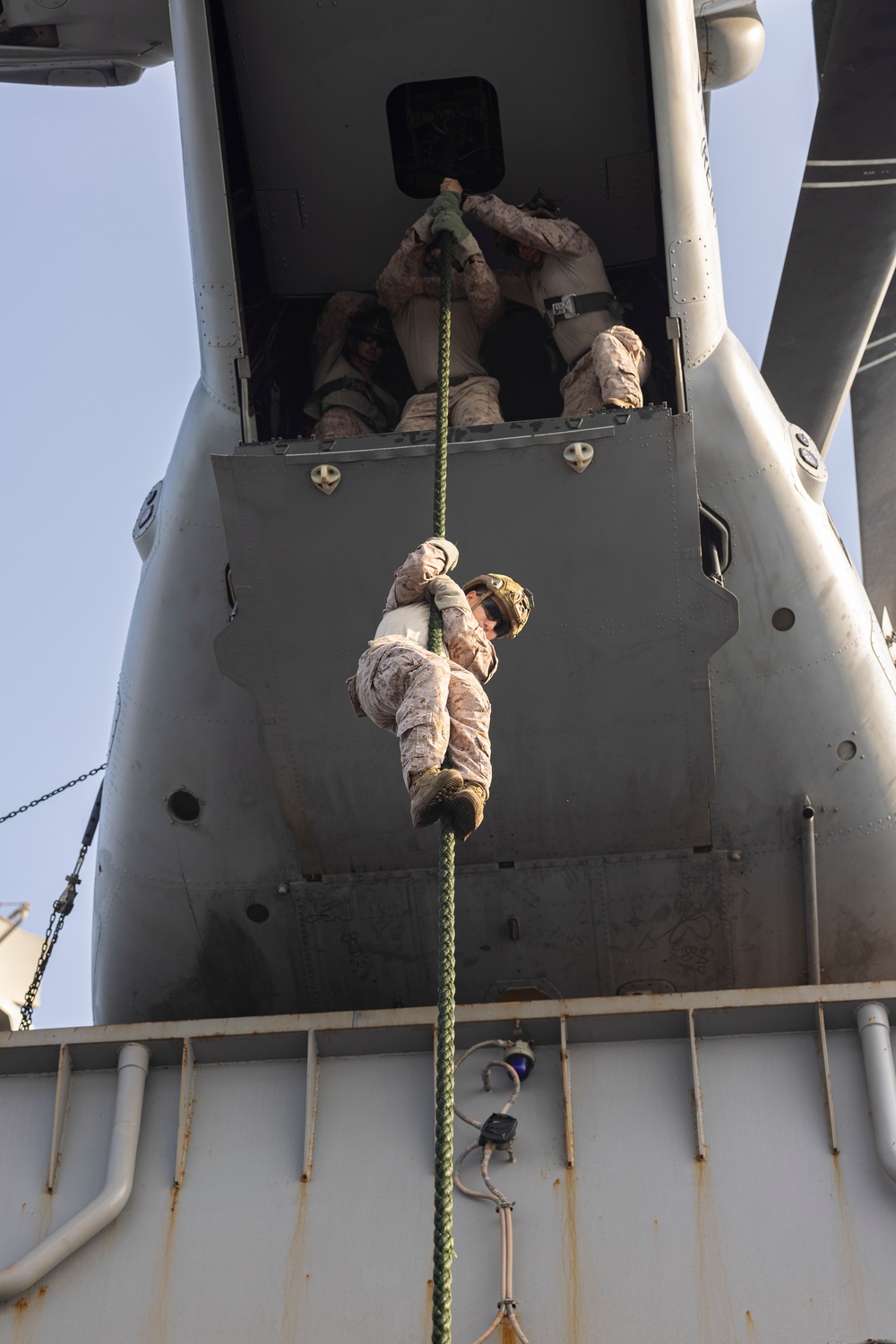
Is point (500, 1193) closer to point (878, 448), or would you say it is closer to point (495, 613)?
point (495, 613)

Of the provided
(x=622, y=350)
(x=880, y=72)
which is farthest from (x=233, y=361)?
(x=880, y=72)

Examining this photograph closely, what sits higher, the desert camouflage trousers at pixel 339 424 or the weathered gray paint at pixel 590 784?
the desert camouflage trousers at pixel 339 424

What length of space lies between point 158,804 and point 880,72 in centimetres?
864

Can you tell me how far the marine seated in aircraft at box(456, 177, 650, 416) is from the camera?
9.27 meters

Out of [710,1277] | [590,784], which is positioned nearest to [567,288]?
[590,784]

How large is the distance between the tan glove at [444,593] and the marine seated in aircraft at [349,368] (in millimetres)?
3370

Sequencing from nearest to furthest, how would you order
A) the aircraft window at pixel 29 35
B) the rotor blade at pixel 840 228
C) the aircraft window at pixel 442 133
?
the aircraft window at pixel 442 133
the aircraft window at pixel 29 35
the rotor blade at pixel 840 228

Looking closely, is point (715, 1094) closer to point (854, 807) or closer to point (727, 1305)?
point (727, 1305)

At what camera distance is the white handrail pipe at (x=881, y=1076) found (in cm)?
777

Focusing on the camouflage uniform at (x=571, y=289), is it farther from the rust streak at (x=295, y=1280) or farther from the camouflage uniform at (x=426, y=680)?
the rust streak at (x=295, y=1280)

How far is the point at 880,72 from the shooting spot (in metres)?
13.5

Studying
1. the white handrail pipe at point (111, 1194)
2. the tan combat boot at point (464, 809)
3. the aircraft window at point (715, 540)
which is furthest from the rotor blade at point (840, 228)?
the tan combat boot at point (464, 809)

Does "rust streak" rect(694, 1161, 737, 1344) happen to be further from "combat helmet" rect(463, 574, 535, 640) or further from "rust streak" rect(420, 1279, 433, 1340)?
"combat helmet" rect(463, 574, 535, 640)

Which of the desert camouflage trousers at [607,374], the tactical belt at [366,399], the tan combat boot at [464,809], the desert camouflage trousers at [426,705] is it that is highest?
the tactical belt at [366,399]
